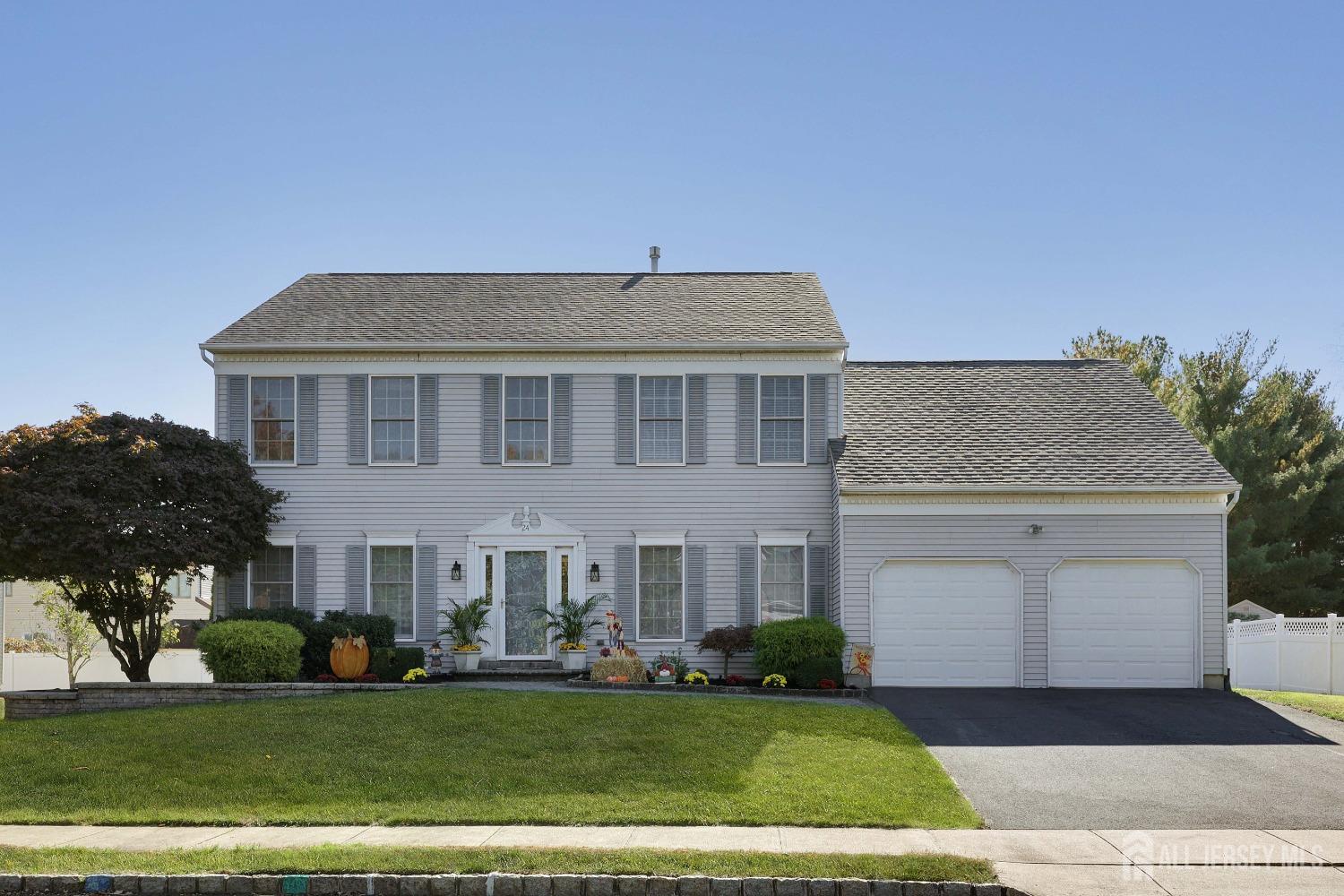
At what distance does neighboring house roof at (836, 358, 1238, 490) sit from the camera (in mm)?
19719

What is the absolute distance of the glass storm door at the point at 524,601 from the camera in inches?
832

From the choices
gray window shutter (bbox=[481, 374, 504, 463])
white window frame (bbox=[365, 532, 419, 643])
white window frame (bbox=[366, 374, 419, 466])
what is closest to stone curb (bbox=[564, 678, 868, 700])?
white window frame (bbox=[365, 532, 419, 643])

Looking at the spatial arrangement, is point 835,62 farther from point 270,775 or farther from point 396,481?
point 270,775

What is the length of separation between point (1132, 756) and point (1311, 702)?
570 cm

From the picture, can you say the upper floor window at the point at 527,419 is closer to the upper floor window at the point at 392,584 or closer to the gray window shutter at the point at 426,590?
the gray window shutter at the point at 426,590

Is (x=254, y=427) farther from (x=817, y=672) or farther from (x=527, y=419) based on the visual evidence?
(x=817, y=672)

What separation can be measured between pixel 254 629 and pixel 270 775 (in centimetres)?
662

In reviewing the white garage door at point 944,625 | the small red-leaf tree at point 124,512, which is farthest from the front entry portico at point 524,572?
the white garage door at point 944,625

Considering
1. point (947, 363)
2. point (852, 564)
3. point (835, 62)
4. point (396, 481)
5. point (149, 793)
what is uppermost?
point (835, 62)

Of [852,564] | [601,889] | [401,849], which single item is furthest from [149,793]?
[852,564]

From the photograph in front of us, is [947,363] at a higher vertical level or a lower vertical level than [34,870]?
higher

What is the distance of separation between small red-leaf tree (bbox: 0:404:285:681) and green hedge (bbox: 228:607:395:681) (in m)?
1.04

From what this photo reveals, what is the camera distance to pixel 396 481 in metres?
21.4

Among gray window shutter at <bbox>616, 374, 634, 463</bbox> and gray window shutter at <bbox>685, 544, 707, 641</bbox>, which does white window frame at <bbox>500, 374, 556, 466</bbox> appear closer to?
gray window shutter at <bbox>616, 374, 634, 463</bbox>
